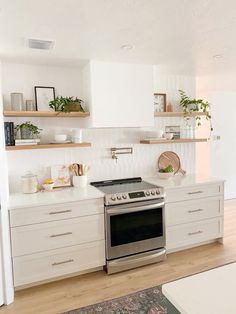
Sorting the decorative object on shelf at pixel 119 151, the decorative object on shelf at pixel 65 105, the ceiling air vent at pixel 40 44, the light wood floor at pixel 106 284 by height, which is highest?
the ceiling air vent at pixel 40 44

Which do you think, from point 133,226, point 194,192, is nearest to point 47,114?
point 133,226

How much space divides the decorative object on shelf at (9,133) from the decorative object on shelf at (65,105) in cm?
50

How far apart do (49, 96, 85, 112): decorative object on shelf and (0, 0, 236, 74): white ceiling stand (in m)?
0.42

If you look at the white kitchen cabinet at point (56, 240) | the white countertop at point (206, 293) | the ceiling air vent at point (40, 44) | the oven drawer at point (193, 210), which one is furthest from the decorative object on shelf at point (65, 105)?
the white countertop at point (206, 293)

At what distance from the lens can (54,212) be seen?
95.0 inches

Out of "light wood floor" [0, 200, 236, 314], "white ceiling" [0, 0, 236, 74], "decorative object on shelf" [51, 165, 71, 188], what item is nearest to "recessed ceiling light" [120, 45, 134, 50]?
"white ceiling" [0, 0, 236, 74]

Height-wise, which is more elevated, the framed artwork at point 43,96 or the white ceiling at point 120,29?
the white ceiling at point 120,29

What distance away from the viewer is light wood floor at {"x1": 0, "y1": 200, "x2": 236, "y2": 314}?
2.17 meters

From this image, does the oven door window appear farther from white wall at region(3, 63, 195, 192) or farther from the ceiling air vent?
the ceiling air vent

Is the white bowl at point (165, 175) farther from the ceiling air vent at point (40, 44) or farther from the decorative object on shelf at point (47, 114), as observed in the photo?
the ceiling air vent at point (40, 44)

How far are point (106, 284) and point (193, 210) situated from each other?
53.6 inches

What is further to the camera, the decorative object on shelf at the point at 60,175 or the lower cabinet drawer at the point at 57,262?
the decorative object on shelf at the point at 60,175

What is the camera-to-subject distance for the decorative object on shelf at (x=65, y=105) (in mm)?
2805

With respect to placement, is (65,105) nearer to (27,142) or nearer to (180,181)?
(27,142)
